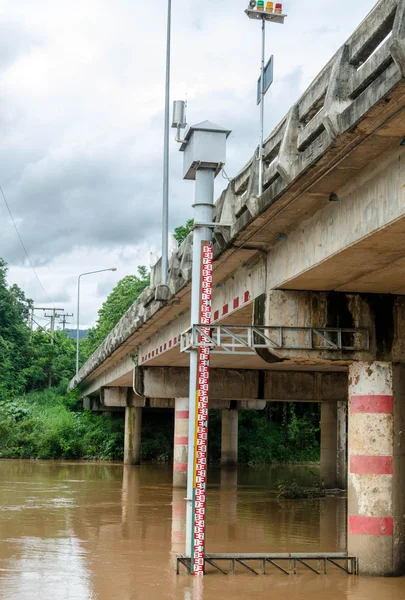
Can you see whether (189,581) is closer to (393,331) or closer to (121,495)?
(393,331)

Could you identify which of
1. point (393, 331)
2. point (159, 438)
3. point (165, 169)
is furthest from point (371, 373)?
point (159, 438)

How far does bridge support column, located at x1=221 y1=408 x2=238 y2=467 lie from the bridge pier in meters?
11.7

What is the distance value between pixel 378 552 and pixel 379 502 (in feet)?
2.39

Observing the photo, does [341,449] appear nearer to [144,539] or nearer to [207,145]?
[144,539]

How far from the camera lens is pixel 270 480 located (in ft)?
119

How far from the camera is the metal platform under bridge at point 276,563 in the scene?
40.3 feet

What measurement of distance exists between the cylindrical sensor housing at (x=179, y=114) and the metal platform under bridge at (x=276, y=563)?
6918 mm

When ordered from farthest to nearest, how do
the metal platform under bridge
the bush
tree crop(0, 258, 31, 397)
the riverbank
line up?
tree crop(0, 258, 31, 397) < the riverbank < the bush < the metal platform under bridge

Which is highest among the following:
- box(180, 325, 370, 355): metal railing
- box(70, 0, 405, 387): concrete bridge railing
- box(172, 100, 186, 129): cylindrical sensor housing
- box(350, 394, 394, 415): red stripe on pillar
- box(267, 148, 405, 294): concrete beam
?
box(172, 100, 186, 129): cylindrical sensor housing

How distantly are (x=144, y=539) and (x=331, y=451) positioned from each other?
16.0 meters

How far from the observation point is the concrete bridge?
345 inches

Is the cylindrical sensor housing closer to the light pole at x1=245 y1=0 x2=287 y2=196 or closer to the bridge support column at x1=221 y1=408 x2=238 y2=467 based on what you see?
the light pole at x1=245 y1=0 x2=287 y2=196

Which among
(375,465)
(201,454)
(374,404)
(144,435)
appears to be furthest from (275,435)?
(201,454)

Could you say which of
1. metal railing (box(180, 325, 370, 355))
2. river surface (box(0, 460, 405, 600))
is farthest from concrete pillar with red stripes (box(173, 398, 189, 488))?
metal railing (box(180, 325, 370, 355))
